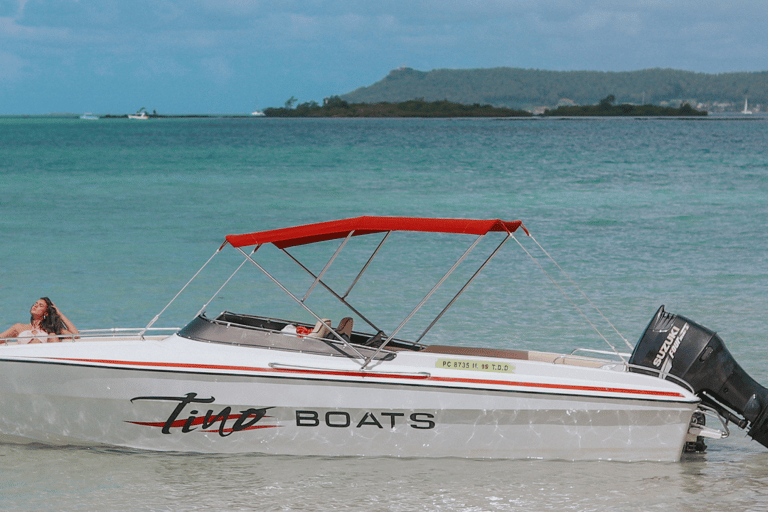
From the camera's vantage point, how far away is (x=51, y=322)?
24.3 feet

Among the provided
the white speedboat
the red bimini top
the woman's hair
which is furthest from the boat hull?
the red bimini top

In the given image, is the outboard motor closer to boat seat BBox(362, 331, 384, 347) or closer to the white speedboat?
the white speedboat

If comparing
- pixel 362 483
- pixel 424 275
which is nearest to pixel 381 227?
pixel 362 483

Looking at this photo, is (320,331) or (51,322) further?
(51,322)

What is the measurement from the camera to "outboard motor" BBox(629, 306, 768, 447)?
632 centimetres

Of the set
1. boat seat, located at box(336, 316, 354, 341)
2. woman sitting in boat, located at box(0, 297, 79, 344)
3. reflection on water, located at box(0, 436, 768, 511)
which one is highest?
boat seat, located at box(336, 316, 354, 341)

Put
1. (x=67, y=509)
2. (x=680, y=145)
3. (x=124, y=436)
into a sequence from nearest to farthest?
(x=67, y=509)
(x=124, y=436)
(x=680, y=145)

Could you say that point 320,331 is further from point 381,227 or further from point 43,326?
point 43,326

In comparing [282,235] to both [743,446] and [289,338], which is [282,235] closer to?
[289,338]

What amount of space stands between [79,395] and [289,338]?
5.37 feet

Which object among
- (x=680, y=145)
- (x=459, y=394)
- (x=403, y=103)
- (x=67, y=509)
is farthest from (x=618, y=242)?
(x=403, y=103)

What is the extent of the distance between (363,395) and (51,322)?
9.38 ft

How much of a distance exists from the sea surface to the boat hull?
0.13 meters

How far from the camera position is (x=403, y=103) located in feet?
647
